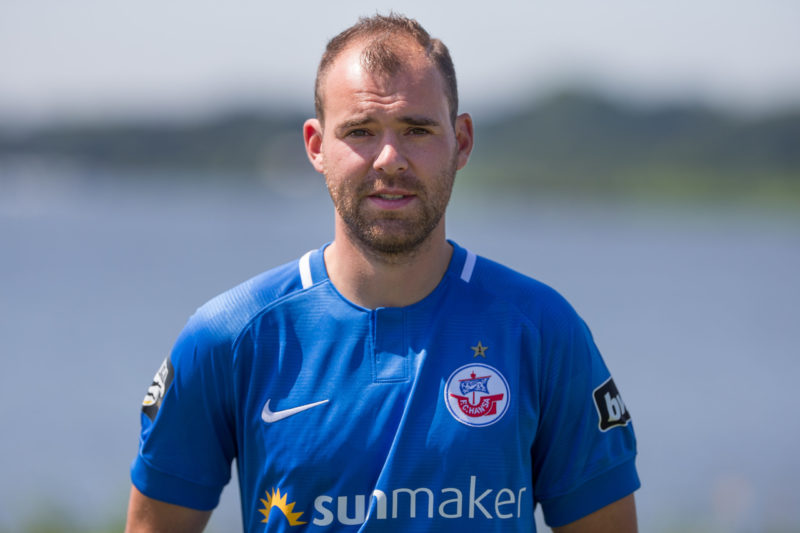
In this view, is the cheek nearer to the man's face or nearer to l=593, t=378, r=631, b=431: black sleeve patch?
the man's face

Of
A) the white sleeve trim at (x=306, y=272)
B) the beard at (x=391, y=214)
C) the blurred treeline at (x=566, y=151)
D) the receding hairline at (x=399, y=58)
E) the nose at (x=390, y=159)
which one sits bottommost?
the white sleeve trim at (x=306, y=272)

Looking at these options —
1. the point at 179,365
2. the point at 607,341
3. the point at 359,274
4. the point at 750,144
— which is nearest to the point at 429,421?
the point at 359,274

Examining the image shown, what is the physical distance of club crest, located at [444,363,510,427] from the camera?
9.23ft

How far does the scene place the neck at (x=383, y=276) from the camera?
9.68 feet

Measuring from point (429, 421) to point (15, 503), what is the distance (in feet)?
25.4

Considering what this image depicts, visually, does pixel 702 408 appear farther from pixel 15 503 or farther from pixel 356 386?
pixel 356 386

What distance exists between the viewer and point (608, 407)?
293cm

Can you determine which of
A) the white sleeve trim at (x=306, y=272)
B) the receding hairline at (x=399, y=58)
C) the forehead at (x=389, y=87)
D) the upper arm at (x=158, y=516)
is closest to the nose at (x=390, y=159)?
the forehead at (x=389, y=87)

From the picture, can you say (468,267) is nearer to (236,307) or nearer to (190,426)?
(236,307)

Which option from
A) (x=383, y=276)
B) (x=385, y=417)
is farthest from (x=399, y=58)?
(x=385, y=417)

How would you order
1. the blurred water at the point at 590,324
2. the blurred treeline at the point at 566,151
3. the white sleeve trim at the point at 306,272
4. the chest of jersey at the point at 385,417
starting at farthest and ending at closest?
the blurred treeline at the point at 566,151, the blurred water at the point at 590,324, the white sleeve trim at the point at 306,272, the chest of jersey at the point at 385,417

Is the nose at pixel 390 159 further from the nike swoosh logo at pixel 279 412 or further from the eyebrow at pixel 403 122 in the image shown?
the nike swoosh logo at pixel 279 412

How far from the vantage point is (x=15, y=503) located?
9.22 meters

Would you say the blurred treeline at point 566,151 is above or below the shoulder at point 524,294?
above
